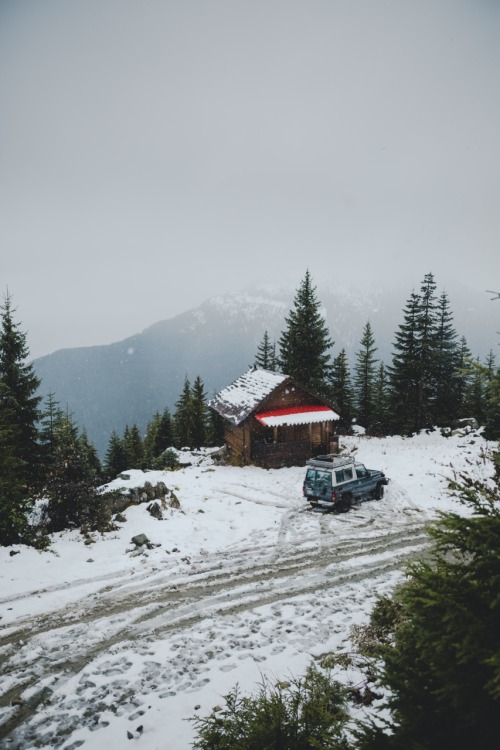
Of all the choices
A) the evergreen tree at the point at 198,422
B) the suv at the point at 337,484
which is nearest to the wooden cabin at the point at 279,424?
the suv at the point at 337,484

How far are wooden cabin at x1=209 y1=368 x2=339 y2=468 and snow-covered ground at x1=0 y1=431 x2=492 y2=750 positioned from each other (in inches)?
333

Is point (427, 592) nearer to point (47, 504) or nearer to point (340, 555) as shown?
point (340, 555)

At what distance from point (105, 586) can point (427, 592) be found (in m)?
9.08

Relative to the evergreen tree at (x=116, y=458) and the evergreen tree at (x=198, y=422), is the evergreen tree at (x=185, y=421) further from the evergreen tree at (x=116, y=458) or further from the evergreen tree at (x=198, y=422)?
the evergreen tree at (x=116, y=458)

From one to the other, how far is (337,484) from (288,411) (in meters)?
10.5

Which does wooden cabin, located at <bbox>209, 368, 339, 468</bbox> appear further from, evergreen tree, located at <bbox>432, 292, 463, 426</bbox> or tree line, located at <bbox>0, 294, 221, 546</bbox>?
evergreen tree, located at <bbox>432, 292, 463, 426</bbox>

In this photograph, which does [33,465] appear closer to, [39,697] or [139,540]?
[139,540]

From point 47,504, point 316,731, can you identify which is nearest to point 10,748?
point 316,731

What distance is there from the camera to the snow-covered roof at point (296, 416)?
24.4 meters

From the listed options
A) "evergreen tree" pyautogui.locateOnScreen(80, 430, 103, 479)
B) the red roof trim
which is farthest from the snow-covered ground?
the red roof trim

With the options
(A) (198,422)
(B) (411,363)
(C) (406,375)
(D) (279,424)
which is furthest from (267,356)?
(D) (279,424)

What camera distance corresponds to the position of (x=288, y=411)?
85.5 feet

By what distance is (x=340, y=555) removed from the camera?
38.4ft

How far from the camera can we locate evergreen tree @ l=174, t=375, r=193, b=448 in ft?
A: 164
